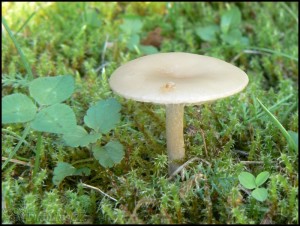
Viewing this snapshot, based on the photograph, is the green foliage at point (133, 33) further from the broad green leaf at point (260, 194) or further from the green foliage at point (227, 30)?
the broad green leaf at point (260, 194)

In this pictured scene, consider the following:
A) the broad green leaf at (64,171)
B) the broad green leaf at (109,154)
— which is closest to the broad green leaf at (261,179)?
the broad green leaf at (109,154)

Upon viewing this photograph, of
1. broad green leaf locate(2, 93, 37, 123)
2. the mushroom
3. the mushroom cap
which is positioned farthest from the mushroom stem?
broad green leaf locate(2, 93, 37, 123)

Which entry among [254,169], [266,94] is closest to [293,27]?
[266,94]

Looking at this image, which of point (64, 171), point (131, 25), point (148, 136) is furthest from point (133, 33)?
point (64, 171)

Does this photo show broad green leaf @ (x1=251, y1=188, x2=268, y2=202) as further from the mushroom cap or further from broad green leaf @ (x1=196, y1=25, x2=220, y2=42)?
broad green leaf @ (x1=196, y1=25, x2=220, y2=42)

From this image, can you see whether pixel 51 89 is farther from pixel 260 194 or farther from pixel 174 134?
pixel 260 194
